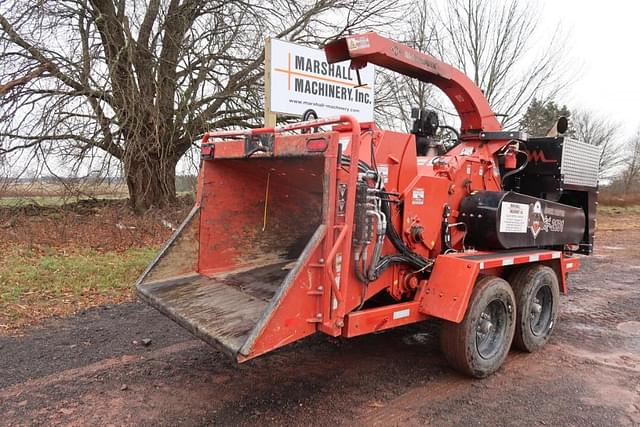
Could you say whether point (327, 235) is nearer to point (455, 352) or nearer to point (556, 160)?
point (455, 352)

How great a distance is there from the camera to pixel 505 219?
13.9 ft

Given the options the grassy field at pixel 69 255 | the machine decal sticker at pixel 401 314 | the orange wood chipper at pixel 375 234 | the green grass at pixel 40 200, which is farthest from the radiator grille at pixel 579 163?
the green grass at pixel 40 200

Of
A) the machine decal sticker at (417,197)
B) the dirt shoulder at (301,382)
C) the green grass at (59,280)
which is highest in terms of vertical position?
the machine decal sticker at (417,197)

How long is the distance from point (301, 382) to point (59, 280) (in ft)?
14.3

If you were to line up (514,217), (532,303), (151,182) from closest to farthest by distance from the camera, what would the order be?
1. (514,217)
2. (532,303)
3. (151,182)

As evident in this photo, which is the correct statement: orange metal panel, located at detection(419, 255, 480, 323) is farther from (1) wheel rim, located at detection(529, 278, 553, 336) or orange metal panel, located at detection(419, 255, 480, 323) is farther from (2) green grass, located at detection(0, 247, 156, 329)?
(2) green grass, located at detection(0, 247, 156, 329)

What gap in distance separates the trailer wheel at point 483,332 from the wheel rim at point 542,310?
669 millimetres

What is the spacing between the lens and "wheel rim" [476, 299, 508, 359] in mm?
4086

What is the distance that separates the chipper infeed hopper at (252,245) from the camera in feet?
9.84

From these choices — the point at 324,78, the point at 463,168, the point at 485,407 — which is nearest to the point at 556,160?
the point at 463,168

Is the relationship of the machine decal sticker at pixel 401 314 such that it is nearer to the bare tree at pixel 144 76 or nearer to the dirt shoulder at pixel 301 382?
the dirt shoulder at pixel 301 382

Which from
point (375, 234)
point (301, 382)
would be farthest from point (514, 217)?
point (301, 382)

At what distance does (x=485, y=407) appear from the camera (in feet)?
11.6

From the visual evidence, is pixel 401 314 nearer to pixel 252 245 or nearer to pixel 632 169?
pixel 252 245
